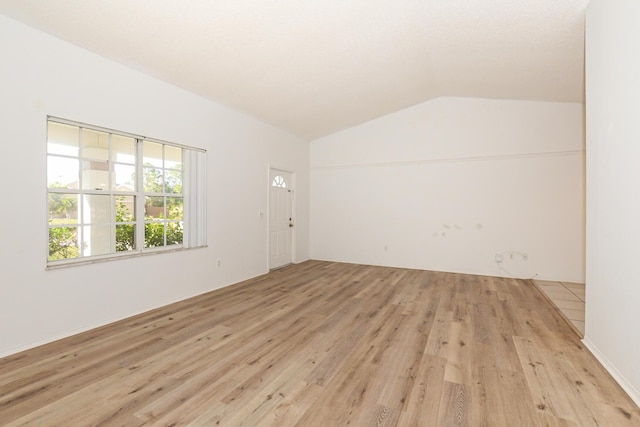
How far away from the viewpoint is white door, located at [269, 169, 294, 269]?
5.93m

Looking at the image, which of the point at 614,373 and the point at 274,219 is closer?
the point at 614,373

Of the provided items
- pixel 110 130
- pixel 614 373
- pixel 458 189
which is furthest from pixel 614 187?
pixel 110 130

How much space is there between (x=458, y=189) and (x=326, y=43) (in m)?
3.78

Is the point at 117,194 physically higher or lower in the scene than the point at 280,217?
higher

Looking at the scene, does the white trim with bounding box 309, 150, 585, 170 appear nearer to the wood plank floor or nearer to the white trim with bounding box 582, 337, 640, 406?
the wood plank floor

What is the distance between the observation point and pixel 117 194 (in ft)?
11.1

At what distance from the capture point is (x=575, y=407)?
1833 mm

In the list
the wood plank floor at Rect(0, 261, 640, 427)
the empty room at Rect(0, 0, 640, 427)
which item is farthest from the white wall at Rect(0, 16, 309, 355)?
the wood plank floor at Rect(0, 261, 640, 427)

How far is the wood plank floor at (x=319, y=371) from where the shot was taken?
177 cm

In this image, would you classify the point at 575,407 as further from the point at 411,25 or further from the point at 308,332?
the point at 411,25

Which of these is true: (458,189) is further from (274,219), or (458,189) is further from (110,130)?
(110,130)

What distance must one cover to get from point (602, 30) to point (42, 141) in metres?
4.83

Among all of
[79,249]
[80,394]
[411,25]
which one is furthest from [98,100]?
[411,25]

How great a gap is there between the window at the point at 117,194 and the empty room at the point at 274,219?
2 cm
